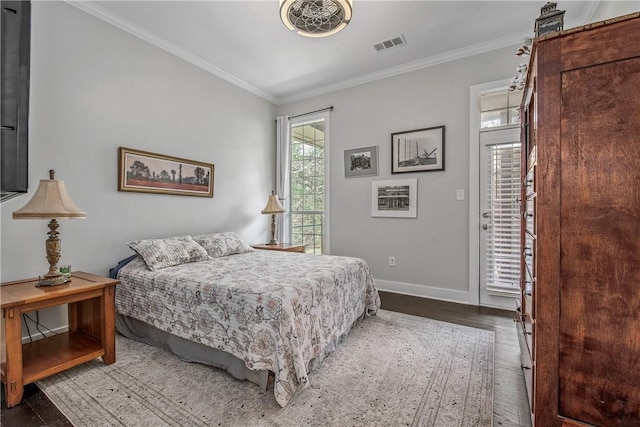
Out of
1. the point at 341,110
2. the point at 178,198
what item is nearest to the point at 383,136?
the point at 341,110

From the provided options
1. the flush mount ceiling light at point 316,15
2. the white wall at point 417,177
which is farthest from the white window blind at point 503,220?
the flush mount ceiling light at point 316,15

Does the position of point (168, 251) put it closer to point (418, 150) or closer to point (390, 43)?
point (418, 150)

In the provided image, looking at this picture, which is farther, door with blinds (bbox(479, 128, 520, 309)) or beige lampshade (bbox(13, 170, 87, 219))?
door with blinds (bbox(479, 128, 520, 309))

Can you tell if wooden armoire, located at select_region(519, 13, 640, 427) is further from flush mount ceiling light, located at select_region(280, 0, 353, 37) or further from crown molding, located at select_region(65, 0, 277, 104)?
crown molding, located at select_region(65, 0, 277, 104)

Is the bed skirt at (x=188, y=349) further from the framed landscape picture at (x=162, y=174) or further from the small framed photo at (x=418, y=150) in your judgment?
the small framed photo at (x=418, y=150)

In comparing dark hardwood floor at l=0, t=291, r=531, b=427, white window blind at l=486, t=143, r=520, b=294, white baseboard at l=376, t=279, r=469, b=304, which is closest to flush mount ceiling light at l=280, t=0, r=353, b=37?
white window blind at l=486, t=143, r=520, b=294

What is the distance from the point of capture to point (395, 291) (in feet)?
11.9

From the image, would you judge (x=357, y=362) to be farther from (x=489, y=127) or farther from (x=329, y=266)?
(x=489, y=127)

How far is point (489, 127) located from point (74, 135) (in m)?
3.96

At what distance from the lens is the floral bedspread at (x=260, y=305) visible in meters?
1.61

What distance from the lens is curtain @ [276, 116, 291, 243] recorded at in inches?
175

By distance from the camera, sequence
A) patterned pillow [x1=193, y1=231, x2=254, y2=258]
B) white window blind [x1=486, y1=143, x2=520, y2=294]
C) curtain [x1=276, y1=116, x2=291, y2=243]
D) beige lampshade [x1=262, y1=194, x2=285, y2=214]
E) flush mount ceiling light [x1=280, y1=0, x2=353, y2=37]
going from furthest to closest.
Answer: curtain [x1=276, y1=116, x2=291, y2=243] < beige lampshade [x1=262, y1=194, x2=285, y2=214] < patterned pillow [x1=193, y1=231, x2=254, y2=258] < white window blind [x1=486, y1=143, x2=520, y2=294] < flush mount ceiling light [x1=280, y1=0, x2=353, y2=37]

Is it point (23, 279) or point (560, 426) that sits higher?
point (23, 279)

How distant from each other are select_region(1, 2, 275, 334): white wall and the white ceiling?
9.6 inches
